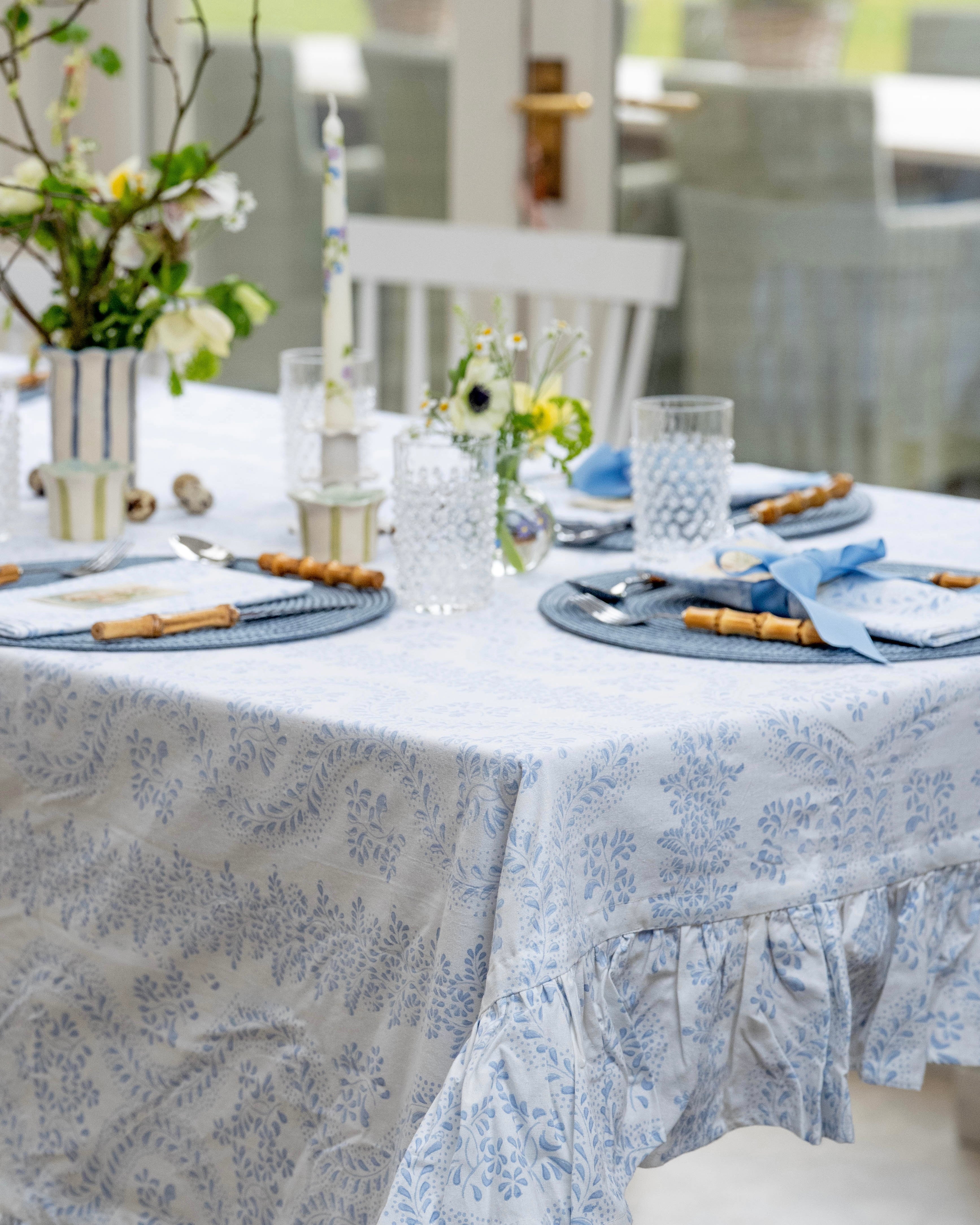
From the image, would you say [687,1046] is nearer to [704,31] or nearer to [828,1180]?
[828,1180]

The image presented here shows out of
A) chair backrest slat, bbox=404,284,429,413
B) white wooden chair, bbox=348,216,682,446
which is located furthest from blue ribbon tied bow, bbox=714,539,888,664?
chair backrest slat, bbox=404,284,429,413

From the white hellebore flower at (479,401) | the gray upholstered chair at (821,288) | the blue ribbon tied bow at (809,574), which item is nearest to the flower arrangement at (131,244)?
the white hellebore flower at (479,401)

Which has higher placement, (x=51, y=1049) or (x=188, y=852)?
(x=188, y=852)

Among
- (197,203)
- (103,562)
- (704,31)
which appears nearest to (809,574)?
(103,562)

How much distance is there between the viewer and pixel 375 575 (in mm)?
1237

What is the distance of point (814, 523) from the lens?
4.80 feet

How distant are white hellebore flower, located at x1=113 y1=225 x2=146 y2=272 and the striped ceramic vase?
8 cm

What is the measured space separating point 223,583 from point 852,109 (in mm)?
2247

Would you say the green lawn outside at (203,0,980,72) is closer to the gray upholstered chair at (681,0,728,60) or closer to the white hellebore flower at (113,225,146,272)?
the gray upholstered chair at (681,0,728,60)

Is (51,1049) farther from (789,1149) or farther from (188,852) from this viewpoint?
(789,1149)

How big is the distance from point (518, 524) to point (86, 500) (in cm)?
40

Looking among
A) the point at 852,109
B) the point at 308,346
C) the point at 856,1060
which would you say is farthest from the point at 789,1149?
the point at 308,346

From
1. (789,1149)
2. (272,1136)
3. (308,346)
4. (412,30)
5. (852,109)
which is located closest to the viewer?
(272,1136)

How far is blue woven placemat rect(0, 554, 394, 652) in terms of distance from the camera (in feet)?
3.55
